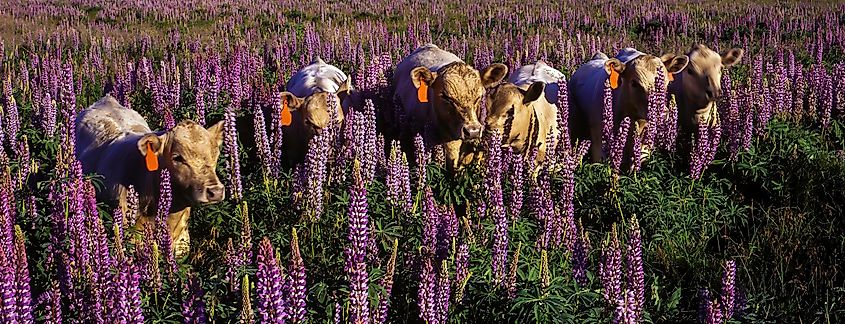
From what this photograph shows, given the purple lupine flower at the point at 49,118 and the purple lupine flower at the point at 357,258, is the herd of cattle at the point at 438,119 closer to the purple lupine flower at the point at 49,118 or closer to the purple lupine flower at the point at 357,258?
the purple lupine flower at the point at 49,118

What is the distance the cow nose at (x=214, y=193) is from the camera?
5773 mm

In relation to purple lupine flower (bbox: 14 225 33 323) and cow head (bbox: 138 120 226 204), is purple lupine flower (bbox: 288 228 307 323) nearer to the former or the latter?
purple lupine flower (bbox: 14 225 33 323)

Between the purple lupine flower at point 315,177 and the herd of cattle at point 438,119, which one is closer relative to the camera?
the purple lupine flower at point 315,177

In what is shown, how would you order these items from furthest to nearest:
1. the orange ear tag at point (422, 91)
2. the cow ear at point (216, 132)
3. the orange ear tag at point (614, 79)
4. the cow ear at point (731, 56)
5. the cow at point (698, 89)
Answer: the cow ear at point (731, 56) → the cow at point (698, 89) → the orange ear tag at point (614, 79) → the orange ear tag at point (422, 91) → the cow ear at point (216, 132)

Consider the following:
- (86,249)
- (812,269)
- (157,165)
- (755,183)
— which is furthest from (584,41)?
(86,249)

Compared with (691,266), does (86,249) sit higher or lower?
higher

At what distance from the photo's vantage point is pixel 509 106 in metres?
7.88

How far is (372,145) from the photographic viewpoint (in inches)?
240

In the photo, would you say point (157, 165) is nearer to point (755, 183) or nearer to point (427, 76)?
point (427, 76)

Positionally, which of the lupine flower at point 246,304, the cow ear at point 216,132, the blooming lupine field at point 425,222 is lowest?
the blooming lupine field at point 425,222

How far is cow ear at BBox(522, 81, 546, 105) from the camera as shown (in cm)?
797

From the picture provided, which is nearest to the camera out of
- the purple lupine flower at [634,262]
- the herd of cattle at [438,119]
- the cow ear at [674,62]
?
the purple lupine flower at [634,262]

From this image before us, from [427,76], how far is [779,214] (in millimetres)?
3502

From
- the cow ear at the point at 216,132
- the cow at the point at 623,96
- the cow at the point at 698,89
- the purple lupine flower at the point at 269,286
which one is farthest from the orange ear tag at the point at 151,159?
the cow at the point at 698,89
